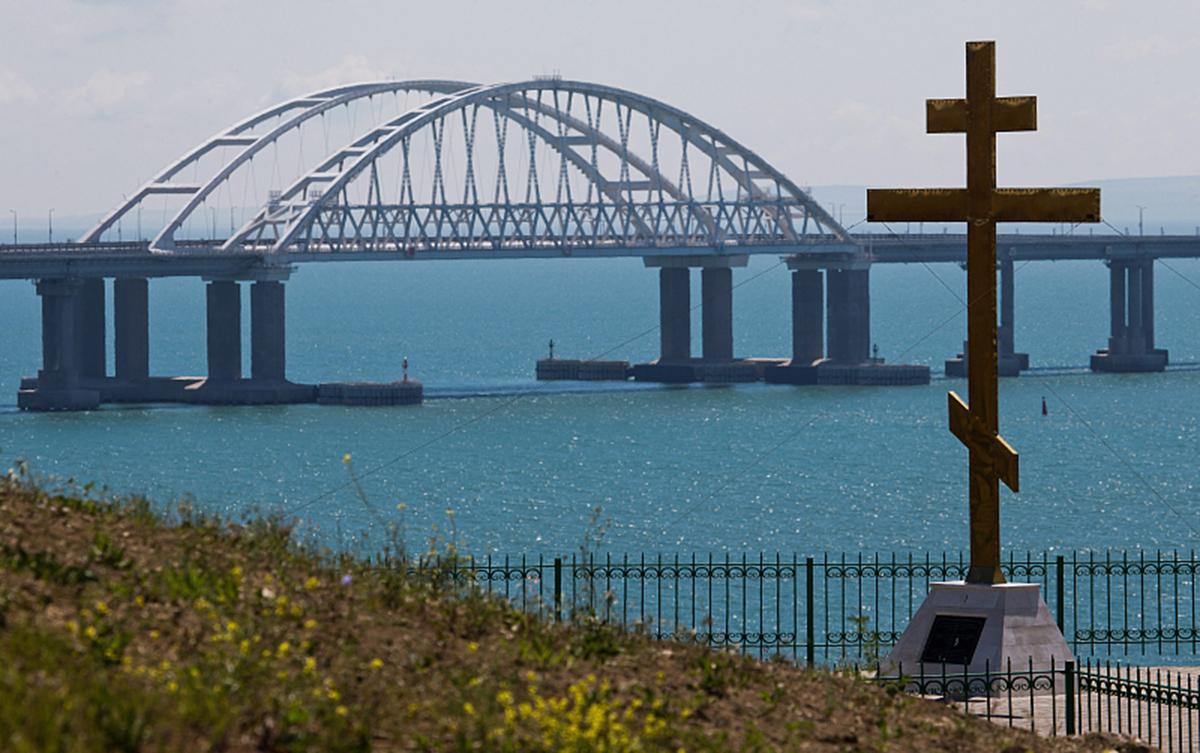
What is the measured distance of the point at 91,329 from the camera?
369 feet

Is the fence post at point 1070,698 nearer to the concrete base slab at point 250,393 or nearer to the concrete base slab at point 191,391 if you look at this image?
the concrete base slab at point 191,391

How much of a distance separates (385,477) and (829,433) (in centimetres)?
2349

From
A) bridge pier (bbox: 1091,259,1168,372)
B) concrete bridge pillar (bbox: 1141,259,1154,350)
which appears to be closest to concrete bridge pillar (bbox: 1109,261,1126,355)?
bridge pier (bbox: 1091,259,1168,372)

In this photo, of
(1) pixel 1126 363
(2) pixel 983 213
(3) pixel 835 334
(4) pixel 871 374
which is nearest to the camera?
(2) pixel 983 213

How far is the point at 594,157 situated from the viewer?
13738 centimetres

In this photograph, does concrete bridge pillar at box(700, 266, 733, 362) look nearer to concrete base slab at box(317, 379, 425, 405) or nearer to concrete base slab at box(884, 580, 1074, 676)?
concrete base slab at box(317, 379, 425, 405)

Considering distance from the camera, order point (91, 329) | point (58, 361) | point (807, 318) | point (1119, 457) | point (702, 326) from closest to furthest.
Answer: point (1119, 457) → point (58, 361) → point (91, 329) → point (807, 318) → point (702, 326)

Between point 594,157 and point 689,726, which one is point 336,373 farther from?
point 689,726

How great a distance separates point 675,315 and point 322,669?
393 feet

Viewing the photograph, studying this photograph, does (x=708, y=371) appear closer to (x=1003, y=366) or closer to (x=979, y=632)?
(x=1003, y=366)

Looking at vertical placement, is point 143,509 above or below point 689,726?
above

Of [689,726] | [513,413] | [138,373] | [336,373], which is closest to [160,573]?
[689,726]

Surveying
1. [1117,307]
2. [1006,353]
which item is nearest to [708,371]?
[1006,353]

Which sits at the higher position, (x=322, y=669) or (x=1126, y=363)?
(x=1126, y=363)
